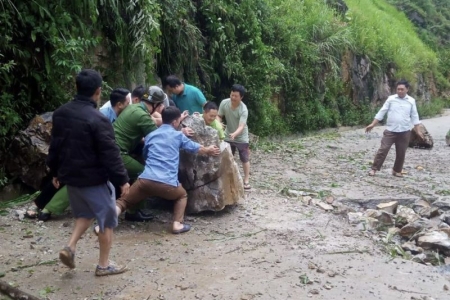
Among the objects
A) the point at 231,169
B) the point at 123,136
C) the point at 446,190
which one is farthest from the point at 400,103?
the point at 123,136

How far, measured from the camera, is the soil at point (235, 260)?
4.75 metres

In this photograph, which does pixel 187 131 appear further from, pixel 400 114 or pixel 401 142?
pixel 401 142

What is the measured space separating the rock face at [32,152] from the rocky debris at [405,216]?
4488 mm

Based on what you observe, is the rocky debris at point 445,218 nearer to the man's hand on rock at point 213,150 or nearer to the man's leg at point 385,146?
the man's leg at point 385,146

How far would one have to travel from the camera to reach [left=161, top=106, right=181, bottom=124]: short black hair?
20.4 feet

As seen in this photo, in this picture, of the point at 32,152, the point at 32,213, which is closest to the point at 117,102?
the point at 32,152

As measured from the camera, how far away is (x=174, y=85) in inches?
314

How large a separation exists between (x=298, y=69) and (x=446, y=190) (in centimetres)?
806

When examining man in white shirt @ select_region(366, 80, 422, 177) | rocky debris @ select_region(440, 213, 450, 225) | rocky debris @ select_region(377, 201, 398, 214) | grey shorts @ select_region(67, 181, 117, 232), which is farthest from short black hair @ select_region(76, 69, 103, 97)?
man in white shirt @ select_region(366, 80, 422, 177)

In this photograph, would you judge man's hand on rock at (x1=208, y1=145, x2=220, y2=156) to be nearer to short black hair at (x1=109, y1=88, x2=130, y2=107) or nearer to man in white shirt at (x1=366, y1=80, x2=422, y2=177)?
short black hair at (x1=109, y1=88, x2=130, y2=107)

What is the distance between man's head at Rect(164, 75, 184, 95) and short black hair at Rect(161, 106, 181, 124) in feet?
5.81

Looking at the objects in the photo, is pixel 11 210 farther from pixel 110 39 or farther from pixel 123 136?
pixel 110 39

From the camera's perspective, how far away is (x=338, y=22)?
20.4 meters

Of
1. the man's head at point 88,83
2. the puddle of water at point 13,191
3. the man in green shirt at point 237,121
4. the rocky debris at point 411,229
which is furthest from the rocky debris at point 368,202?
the man's head at point 88,83
